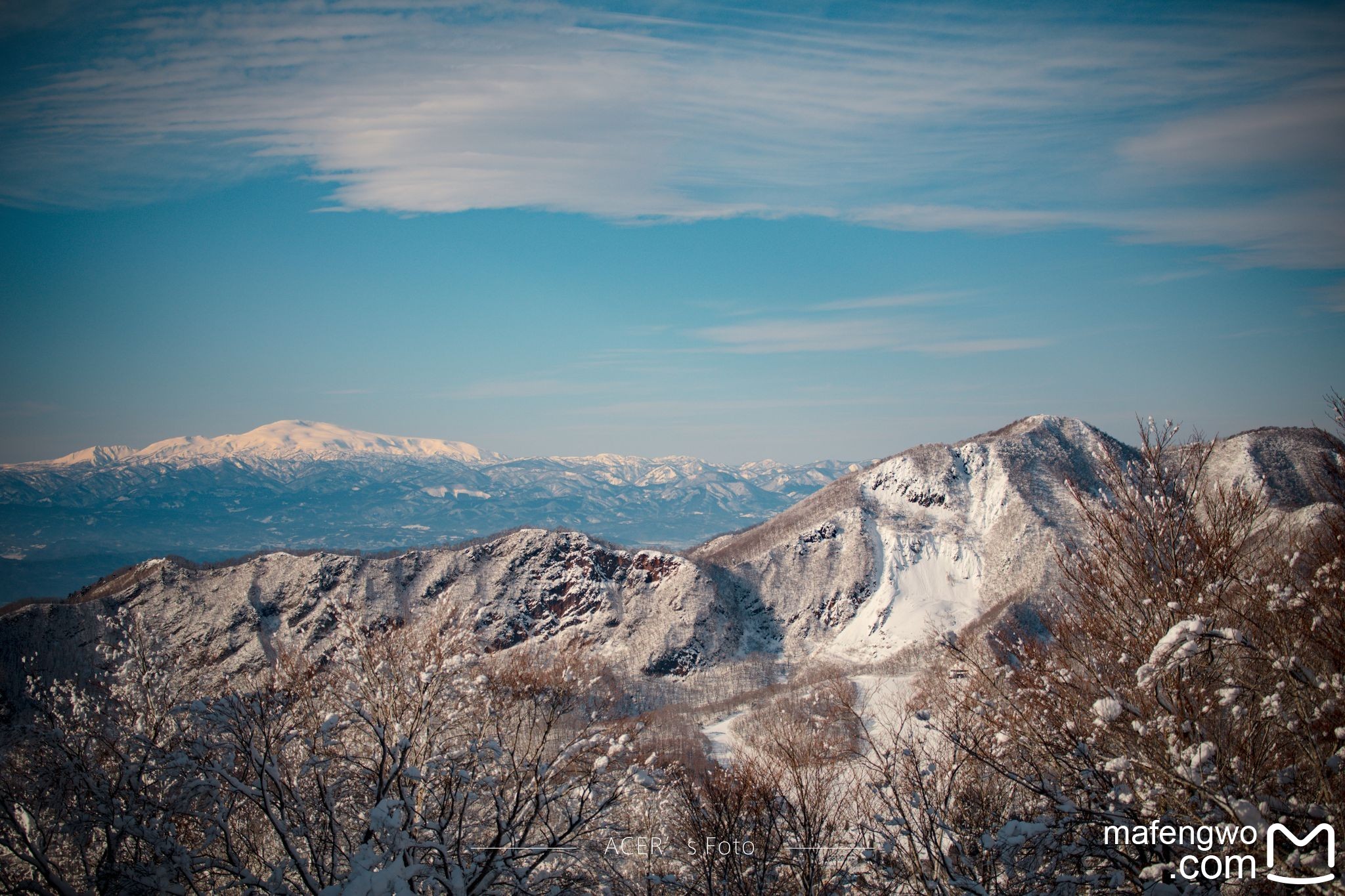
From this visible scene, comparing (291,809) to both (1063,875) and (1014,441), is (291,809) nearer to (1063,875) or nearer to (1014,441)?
(1063,875)

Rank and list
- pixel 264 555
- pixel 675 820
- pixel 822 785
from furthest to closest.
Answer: pixel 264 555
pixel 675 820
pixel 822 785

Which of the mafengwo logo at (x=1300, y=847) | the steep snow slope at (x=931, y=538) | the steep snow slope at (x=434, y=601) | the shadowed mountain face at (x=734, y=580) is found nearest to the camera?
the mafengwo logo at (x=1300, y=847)

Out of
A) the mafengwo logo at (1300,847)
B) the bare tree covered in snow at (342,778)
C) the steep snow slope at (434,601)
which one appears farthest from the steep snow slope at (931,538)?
the mafengwo logo at (1300,847)

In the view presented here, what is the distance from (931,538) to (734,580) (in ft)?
135

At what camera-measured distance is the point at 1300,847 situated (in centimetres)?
825

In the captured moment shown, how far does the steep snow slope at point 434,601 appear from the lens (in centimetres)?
11838

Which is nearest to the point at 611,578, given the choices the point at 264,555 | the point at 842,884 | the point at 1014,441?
the point at 264,555

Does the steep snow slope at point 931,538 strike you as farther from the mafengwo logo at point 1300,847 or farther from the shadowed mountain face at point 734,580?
the mafengwo logo at point 1300,847

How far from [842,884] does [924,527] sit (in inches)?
5294

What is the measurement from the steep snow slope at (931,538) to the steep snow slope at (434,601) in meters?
15.3

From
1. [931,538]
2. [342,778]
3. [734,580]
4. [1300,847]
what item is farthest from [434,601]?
[1300,847]

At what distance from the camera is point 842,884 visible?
15.3 m

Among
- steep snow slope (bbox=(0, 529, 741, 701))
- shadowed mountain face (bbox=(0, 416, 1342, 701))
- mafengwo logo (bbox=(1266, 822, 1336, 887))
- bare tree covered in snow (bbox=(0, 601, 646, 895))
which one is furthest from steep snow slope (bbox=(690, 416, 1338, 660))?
mafengwo logo (bbox=(1266, 822, 1336, 887))

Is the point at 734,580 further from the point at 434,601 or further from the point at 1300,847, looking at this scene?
the point at 1300,847
